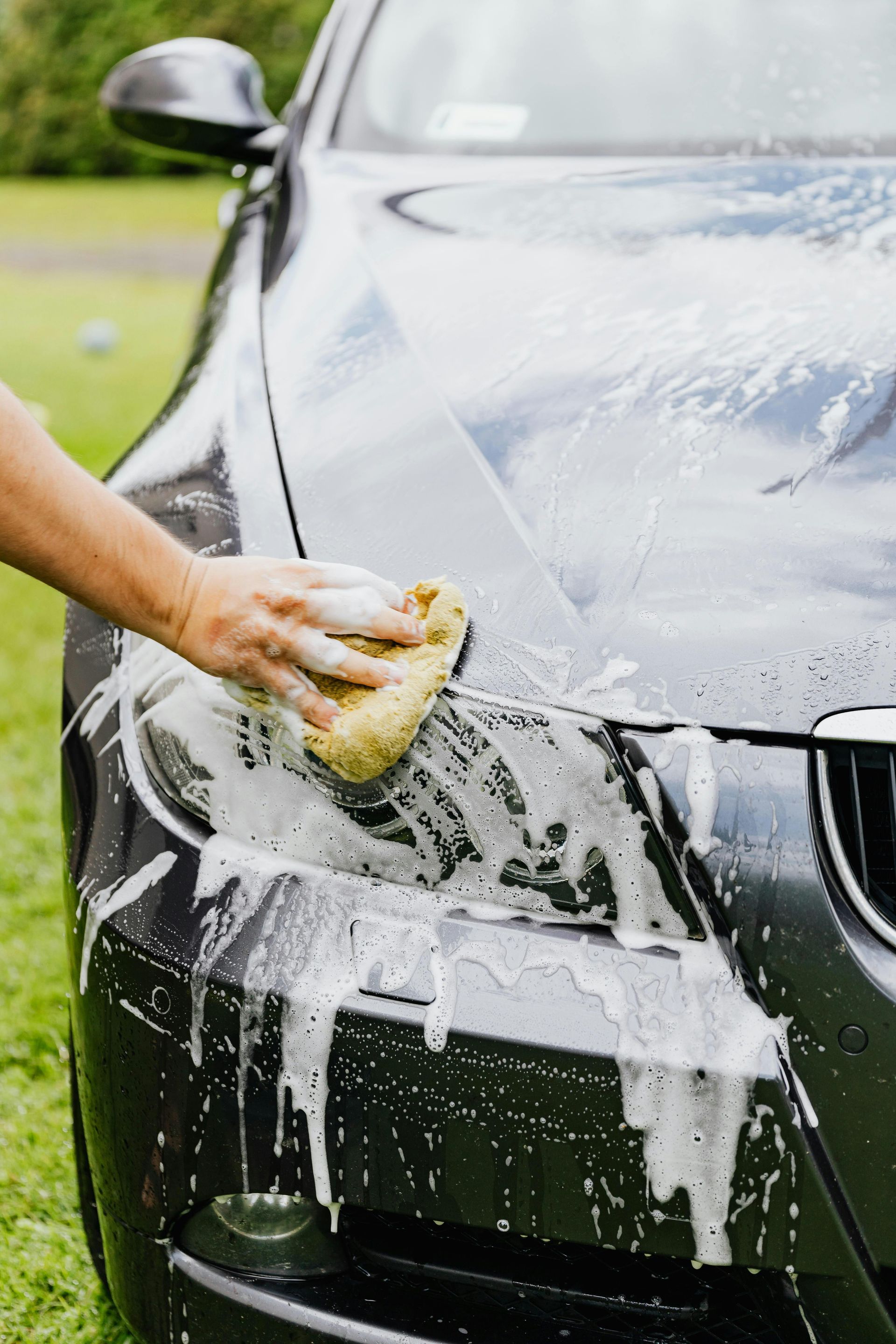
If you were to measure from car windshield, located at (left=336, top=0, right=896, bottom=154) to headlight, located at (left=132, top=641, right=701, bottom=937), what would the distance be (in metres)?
1.27

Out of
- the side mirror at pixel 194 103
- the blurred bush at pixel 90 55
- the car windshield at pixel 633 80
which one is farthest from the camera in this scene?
the blurred bush at pixel 90 55

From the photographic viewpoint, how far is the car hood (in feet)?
3.86

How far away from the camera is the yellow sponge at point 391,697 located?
117cm

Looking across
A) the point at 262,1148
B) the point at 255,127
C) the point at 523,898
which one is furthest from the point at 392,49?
the point at 262,1148

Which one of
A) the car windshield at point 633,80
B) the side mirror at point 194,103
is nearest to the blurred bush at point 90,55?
the side mirror at point 194,103

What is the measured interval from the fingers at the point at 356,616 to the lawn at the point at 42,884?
3.34 ft

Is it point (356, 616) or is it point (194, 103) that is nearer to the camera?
point (356, 616)

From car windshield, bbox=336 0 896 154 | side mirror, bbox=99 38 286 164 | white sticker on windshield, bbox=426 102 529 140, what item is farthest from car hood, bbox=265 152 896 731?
side mirror, bbox=99 38 286 164

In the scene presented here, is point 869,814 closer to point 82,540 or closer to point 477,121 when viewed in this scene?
point 82,540

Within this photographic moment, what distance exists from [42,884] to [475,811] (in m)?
1.75

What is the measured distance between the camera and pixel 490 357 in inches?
59.4

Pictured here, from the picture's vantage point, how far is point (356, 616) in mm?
1220

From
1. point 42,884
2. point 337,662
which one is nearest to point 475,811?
point 337,662

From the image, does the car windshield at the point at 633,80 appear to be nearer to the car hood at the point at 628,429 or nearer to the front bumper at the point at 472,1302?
the car hood at the point at 628,429
